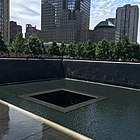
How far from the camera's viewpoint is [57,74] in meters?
27.6

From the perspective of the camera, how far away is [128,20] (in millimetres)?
124250

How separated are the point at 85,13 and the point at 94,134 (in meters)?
111

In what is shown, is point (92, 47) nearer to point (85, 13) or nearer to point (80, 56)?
point (80, 56)

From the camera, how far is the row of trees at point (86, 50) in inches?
1505

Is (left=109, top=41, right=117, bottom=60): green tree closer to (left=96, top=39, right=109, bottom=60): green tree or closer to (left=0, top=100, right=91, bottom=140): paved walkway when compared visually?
(left=96, top=39, right=109, bottom=60): green tree

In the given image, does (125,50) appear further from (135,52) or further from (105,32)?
(105,32)

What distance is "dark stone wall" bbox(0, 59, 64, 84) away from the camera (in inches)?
873

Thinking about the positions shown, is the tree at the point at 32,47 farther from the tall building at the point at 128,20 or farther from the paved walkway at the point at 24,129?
the tall building at the point at 128,20

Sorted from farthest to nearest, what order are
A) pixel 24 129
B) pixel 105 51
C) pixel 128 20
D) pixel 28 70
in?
pixel 128 20 < pixel 105 51 < pixel 28 70 < pixel 24 129

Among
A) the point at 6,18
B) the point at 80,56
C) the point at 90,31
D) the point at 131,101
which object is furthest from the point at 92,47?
the point at 90,31

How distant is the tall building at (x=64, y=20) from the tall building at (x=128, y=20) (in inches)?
1028

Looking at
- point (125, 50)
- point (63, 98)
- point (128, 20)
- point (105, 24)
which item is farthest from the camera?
point (128, 20)

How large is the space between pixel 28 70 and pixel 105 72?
9.07 m

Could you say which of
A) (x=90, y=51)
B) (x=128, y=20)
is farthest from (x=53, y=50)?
(x=128, y=20)
